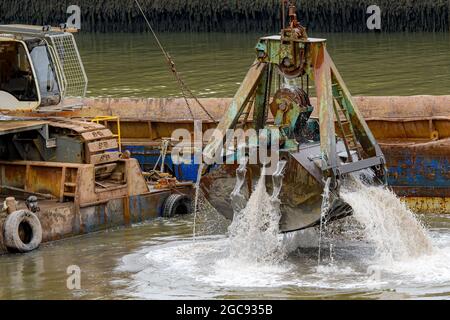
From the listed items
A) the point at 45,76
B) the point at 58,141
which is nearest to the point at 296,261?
the point at 58,141

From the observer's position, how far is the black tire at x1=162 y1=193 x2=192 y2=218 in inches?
855

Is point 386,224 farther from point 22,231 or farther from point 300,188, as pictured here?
point 22,231

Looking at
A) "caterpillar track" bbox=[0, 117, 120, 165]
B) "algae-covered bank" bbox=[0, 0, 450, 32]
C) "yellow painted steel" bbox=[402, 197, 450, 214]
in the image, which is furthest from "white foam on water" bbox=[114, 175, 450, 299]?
"algae-covered bank" bbox=[0, 0, 450, 32]

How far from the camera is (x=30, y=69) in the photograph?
21.6m

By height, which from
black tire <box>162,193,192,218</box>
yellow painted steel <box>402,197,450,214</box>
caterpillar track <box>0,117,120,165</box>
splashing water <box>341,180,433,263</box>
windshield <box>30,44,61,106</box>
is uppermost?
windshield <box>30,44,61,106</box>

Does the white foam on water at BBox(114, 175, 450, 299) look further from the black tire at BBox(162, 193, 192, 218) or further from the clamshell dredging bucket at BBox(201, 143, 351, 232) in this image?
the black tire at BBox(162, 193, 192, 218)

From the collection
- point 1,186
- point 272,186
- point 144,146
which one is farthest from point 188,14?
point 272,186

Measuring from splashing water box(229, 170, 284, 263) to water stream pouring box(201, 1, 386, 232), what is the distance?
0.54 feet

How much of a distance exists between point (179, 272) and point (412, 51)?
2433 centimetres

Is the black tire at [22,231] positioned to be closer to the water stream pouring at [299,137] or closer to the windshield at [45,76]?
the water stream pouring at [299,137]

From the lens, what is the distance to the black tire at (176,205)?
21.7m

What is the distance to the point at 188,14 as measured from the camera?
50344 millimetres

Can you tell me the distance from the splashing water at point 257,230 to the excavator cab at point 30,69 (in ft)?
16.5

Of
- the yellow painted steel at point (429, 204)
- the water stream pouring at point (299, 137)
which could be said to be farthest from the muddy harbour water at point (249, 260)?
the yellow painted steel at point (429, 204)
